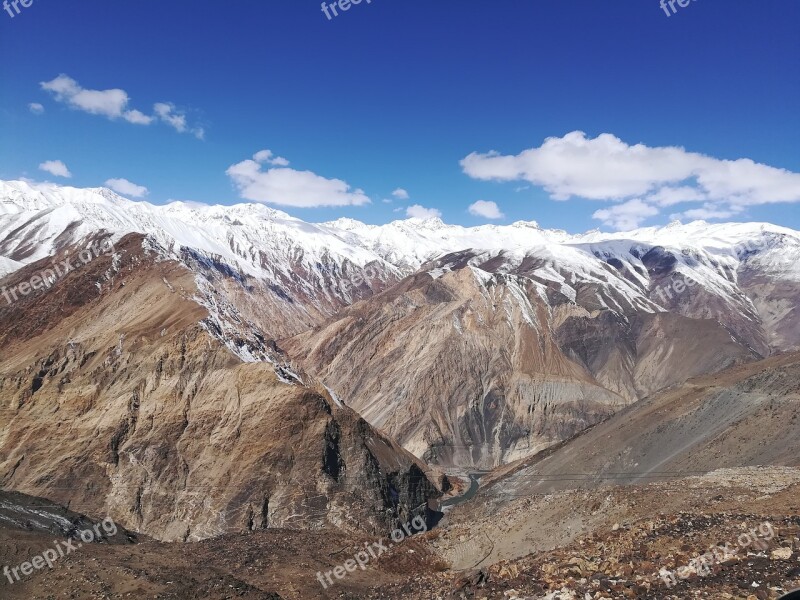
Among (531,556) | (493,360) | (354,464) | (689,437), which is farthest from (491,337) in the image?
(531,556)

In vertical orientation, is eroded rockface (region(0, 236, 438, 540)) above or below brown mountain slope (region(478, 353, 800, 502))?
above

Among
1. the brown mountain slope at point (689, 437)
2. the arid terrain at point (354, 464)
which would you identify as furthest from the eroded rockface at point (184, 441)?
the brown mountain slope at point (689, 437)

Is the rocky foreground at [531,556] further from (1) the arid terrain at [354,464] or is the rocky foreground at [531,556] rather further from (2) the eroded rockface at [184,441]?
(2) the eroded rockface at [184,441]

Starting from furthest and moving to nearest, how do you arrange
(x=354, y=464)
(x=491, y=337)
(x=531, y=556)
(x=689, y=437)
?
(x=491, y=337), (x=689, y=437), (x=354, y=464), (x=531, y=556)

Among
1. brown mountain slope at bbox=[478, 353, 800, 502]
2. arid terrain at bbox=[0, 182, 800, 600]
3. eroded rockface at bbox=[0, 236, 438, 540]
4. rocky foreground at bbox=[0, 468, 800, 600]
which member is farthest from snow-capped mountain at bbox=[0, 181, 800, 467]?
brown mountain slope at bbox=[478, 353, 800, 502]

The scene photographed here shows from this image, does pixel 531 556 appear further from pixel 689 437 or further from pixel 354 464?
pixel 689 437

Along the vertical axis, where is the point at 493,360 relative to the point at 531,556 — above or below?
above

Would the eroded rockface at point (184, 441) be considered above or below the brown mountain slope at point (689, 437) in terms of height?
above

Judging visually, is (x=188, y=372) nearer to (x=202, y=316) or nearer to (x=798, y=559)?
(x=202, y=316)

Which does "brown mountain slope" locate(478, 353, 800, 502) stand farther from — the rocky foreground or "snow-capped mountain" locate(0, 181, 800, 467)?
"snow-capped mountain" locate(0, 181, 800, 467)
